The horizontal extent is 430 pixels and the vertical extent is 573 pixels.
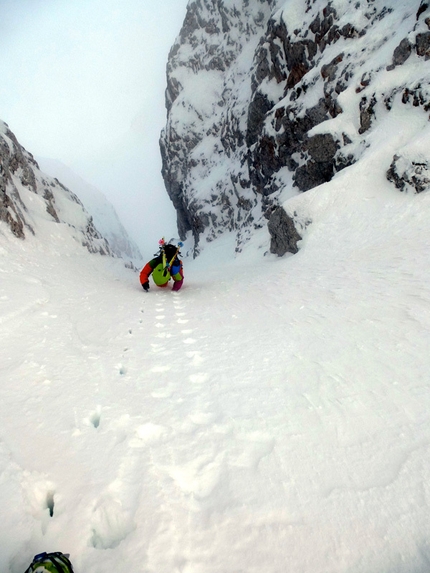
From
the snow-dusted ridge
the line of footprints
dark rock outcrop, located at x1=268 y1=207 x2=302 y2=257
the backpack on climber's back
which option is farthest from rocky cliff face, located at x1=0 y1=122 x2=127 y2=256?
the backpack on climber's back

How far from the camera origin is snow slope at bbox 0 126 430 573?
1745 mm

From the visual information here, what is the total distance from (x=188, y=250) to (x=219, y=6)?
38991mm

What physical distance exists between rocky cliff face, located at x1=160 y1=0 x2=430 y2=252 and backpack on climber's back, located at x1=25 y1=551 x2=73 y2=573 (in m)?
13.5

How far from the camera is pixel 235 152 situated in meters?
37.2

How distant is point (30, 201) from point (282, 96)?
2265 centimetres

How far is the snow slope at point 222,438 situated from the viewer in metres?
1.75

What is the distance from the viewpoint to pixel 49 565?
148 centimetres

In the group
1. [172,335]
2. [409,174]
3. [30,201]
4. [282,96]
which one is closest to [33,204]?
[30,201]

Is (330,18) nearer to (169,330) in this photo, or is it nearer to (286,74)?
(286,74)

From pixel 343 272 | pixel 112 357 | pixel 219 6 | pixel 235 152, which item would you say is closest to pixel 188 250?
pixel 235 152

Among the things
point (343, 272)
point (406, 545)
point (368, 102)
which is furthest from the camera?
point (368, 102)

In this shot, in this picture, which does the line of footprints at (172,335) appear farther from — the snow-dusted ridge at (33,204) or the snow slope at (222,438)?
the snow-dusted ridge at (33,204)

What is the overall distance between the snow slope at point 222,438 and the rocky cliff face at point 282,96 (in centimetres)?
1031

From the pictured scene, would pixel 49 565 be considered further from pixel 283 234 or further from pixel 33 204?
pixel 33 204
